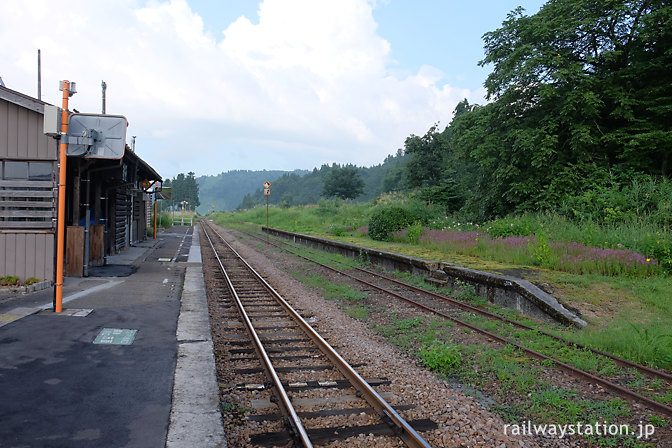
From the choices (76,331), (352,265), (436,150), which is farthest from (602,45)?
(436,150)

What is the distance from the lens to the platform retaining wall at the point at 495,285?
769 cm

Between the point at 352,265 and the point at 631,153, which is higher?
the point at 631,153

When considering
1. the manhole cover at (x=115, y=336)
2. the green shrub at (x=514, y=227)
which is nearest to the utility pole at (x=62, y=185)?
the manhole cover at (x=115, y=336)

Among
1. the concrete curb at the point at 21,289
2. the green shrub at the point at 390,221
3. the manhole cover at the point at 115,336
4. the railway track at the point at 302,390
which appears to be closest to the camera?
the railway track at the point at 302,390

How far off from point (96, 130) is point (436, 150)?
37.2 meters

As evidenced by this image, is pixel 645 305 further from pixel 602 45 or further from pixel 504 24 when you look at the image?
pixel 504 24

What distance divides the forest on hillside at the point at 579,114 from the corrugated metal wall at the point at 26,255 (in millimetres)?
14762

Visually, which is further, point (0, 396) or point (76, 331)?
point (76, 331)

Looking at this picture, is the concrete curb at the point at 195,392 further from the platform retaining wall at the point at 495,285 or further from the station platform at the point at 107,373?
the platform retaining wall at the point at 495,285

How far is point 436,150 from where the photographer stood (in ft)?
137

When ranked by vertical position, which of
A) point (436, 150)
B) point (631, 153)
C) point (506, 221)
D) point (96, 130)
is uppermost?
point (436, 150)

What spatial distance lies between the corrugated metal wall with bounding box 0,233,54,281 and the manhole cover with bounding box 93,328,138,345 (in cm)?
443

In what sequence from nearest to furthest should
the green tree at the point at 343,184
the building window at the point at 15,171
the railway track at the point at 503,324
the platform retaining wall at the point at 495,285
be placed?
1. the railway track at the point at 503,324
2. the platform retaining wall at the point at 495,285
3. the building window at the point at 15,171
4. the green tree at the point at 343,184

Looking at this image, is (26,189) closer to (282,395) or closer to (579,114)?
(282,395)
